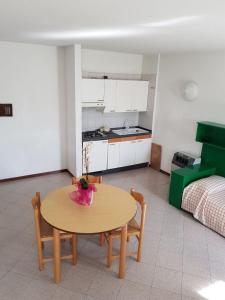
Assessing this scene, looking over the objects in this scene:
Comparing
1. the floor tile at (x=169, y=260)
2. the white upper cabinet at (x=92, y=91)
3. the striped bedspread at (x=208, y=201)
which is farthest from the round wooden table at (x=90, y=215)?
the white upper cabinet at (x=92, y=91)

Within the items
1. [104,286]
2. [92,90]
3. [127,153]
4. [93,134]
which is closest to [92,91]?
[92,90]

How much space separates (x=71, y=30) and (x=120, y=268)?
2708 millimetres

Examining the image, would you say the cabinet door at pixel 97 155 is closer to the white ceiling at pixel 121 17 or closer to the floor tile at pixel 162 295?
the white ceiling at pixel 121 17

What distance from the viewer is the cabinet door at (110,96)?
4.77 m

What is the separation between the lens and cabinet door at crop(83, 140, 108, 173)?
474 centimetres

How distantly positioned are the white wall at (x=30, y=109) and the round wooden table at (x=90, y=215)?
6.92 ft

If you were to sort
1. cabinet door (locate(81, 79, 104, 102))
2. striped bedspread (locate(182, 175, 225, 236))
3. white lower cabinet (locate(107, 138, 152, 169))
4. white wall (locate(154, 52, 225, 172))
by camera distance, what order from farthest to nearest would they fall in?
white lower cabinet (locate(107, 138, 152, 169)) < cabinet door (locate(81, 79, 104, 102)) < white wall (locate(154, 52, 225, 172)) < striped bedspread (locate(182, 175, 225, 236))

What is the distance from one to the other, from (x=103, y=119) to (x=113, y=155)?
0.87m

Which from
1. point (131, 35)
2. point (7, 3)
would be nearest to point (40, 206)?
point (7, 3)

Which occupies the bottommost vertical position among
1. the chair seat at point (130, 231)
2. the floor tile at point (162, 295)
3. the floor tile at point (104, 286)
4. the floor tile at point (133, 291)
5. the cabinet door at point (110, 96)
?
the floor tile at point (162, 295)

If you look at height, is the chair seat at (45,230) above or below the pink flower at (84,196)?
below

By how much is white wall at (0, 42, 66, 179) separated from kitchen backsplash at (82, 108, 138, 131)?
505 mm

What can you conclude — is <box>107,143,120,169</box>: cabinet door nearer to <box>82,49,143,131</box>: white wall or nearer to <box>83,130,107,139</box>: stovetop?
<box>83,130,107,139</box>: stovetop

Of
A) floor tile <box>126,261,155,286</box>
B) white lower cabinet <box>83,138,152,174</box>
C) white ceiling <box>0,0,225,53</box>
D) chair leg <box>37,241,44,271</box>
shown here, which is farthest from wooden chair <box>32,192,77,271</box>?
white lower cabinet <box>83,138,152,174</box>
